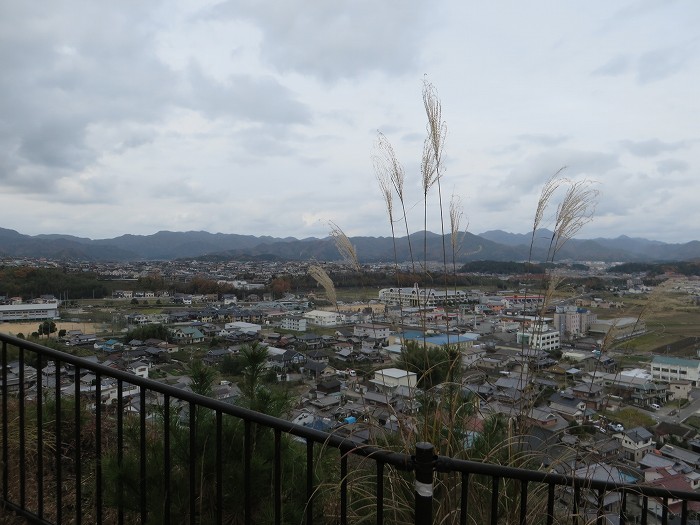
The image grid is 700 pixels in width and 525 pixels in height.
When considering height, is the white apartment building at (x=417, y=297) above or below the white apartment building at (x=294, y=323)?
above

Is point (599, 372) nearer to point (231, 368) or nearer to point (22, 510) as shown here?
point (231, 368)

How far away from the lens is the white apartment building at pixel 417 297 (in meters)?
2.41

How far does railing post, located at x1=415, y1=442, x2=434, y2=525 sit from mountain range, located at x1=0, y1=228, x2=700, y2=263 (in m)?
1.50

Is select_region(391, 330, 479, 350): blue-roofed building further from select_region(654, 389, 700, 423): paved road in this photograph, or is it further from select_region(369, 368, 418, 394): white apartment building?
select_region(654, 389, 700, 423): paved road

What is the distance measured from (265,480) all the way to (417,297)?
3.84 feet

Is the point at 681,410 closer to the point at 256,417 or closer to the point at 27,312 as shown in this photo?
the point at 256,417

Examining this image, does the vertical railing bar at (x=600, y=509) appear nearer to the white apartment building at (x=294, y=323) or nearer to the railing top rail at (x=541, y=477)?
the railing top rail at (x=541, y=477)

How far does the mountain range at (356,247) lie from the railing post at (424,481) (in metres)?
1.50

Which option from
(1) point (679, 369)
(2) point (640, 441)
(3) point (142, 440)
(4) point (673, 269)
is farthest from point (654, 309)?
(1) point (679, 369)

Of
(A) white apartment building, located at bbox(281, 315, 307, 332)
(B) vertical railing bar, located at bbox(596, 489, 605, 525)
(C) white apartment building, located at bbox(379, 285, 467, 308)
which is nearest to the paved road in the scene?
(C) white apartment building, located at bbox(379, 285, 467, 308)

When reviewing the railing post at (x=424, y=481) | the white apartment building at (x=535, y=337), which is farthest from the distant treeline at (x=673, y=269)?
the railing post at (x=424, y=481)

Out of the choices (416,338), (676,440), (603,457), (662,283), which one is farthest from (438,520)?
(676,440)

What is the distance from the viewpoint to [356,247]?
2477 mm

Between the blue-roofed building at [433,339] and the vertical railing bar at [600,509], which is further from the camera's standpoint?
the blue-roofed building at [433,339]
